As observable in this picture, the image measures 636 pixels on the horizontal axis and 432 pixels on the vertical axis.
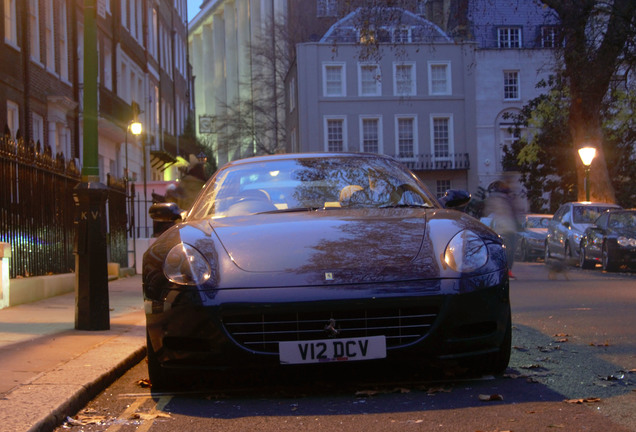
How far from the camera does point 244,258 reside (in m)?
5.11

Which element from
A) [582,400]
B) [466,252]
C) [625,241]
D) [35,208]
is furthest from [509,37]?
[582,400]

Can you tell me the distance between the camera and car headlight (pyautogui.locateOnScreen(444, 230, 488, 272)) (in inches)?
200

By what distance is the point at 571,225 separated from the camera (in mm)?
23859

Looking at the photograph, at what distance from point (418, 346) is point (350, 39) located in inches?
2107

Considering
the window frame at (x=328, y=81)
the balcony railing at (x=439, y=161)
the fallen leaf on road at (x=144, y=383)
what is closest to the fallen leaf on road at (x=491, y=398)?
the fallen leaf on road at (x=144, y=383)

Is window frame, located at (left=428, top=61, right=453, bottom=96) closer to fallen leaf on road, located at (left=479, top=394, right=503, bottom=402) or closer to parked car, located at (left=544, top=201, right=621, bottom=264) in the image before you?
parked car, located at (left=544, top=201, right=621, bottom=264)

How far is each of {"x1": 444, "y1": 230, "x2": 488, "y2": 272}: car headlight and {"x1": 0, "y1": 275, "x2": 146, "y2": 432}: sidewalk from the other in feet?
7.02

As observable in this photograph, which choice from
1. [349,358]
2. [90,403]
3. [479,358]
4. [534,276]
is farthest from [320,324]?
[534,276]

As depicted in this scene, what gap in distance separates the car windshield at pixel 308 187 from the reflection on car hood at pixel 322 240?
40cm

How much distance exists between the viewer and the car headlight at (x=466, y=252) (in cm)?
507

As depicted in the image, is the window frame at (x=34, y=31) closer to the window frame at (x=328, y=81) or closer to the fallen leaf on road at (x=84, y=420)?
the fallen leaf on road at (x=84, y=420)

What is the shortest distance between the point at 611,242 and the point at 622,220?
123 centimetres

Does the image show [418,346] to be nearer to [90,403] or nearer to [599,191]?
[90,403]

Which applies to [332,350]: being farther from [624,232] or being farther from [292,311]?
[624,232]
